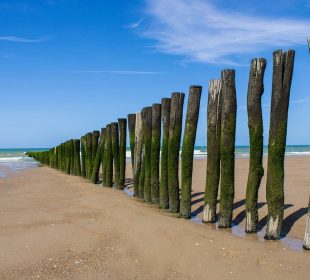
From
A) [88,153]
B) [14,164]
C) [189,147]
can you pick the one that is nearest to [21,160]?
[14,164]

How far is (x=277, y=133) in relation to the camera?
16.6 feet

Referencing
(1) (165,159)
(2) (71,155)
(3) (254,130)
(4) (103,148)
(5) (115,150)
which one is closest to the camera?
(3) (254,130)

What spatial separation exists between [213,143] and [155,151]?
81.8 inches

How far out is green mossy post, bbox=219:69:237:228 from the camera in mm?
5797

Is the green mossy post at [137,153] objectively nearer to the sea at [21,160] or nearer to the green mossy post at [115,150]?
the green mossy post at [115,150]

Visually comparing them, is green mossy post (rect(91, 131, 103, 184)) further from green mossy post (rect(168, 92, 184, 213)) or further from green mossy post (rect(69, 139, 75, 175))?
green mossy post (rect(168, 92, 184, 213))

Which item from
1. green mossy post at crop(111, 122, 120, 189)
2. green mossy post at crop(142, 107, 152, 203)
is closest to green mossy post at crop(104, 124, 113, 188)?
green mossy post at crop(111, 122, 120, 189)

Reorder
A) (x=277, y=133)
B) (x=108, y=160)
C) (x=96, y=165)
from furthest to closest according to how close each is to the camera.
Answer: (x=96, y=165) → (x=108, y=160) → (x=277, y=133)

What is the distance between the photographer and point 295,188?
9648 millimetres

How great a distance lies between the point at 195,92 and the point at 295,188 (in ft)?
14.0

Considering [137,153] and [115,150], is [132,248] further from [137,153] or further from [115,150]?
[115,150]

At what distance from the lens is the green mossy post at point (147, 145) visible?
8.27 metres

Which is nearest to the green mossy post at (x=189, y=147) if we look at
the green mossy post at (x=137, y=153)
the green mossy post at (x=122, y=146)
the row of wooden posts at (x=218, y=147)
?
the row of wooden posts at (x=218, y=147)

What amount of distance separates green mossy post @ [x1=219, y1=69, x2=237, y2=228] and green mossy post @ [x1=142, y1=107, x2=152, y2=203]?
252 centimetres
